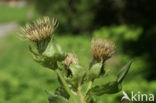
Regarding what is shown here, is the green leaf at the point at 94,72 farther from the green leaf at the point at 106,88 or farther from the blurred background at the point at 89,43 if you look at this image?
the blurred background at the point at 89,43

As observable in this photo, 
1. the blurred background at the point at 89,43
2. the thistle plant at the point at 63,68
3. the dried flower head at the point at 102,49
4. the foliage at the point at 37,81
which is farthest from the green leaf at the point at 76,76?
the blurred background at the point at 89,43

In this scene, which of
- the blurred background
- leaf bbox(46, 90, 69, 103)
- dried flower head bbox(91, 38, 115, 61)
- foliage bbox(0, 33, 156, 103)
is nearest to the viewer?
leaf bbox(46, 90, 69, 103)

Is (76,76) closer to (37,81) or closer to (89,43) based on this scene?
(37,81)

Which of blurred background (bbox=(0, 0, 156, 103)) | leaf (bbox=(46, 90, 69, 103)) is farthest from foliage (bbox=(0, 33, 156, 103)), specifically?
leaf (bbox=(46, 90, 69, 103))

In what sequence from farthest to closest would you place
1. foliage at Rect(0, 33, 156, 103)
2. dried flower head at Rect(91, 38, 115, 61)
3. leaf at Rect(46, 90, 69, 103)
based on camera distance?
foliage at Rect(0, 33, 156, 103) → dried flower head at Rect(91, 38, 115, 61) → leaf at Rect(46, 90, 69, 103)

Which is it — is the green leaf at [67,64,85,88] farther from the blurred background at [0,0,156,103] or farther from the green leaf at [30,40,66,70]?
Result: the blurred background at [0,0,156,103]

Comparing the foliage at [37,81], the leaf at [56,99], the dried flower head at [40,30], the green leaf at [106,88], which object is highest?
the foliage at [37,81]

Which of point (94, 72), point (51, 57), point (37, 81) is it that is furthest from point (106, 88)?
point (37, 81)

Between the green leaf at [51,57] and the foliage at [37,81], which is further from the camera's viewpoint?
the foliage at [37,81]

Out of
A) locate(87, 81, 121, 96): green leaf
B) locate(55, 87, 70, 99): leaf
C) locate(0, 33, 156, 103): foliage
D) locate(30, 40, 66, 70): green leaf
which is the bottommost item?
locate(87, 81, 121, 96): green leaf
